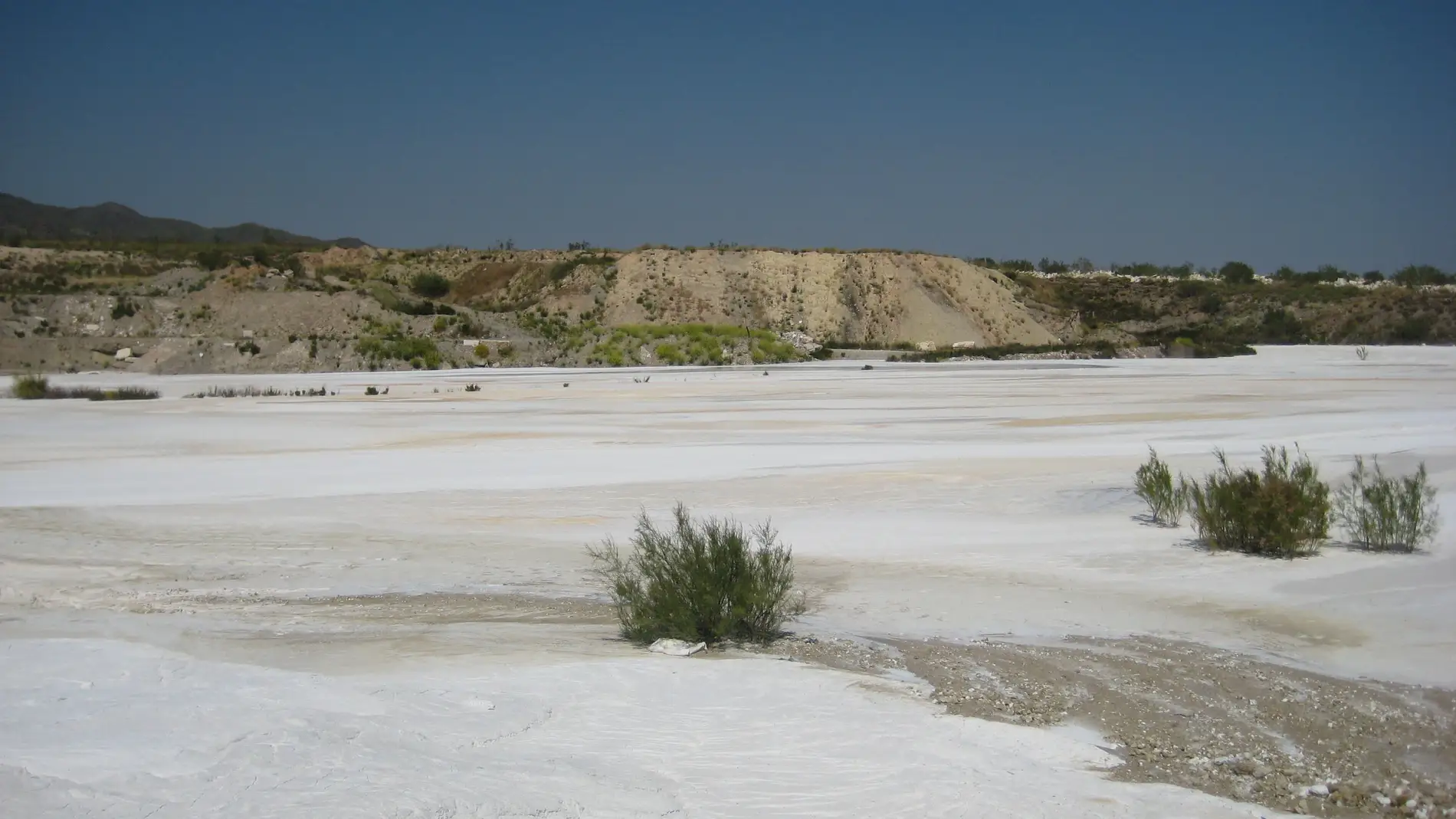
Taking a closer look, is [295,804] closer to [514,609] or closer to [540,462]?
[514,609]

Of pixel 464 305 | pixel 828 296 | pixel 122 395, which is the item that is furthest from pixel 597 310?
pixel 122 395

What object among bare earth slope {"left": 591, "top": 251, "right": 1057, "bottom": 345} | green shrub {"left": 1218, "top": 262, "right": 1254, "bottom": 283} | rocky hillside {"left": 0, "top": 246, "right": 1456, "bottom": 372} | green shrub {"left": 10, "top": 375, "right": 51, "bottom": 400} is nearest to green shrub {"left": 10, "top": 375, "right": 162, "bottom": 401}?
green shrub {"left": 10, "top": 375, "right": 51, "bottom": 400}

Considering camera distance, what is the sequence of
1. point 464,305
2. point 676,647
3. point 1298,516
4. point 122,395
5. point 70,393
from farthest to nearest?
point 464,305
point 70,393
point 122,395
point 1298,516
point 676,647

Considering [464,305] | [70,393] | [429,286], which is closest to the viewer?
[70,393]

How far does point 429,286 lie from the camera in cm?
Answer: 8506

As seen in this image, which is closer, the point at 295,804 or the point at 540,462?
the point at 295,804

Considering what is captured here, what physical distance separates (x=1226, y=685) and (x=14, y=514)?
41.1 ft

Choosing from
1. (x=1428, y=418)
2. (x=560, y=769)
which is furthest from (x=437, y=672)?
(x=1428, y=418)

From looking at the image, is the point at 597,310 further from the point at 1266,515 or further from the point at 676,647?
the point at 676,647

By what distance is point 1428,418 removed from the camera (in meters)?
23.1

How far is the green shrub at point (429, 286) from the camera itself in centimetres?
8450

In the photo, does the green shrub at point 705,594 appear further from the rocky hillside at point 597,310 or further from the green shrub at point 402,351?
the green shrub at point 402,351

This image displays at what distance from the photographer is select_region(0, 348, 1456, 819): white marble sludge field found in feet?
18.6

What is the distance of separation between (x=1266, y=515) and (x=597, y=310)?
66549 mm
